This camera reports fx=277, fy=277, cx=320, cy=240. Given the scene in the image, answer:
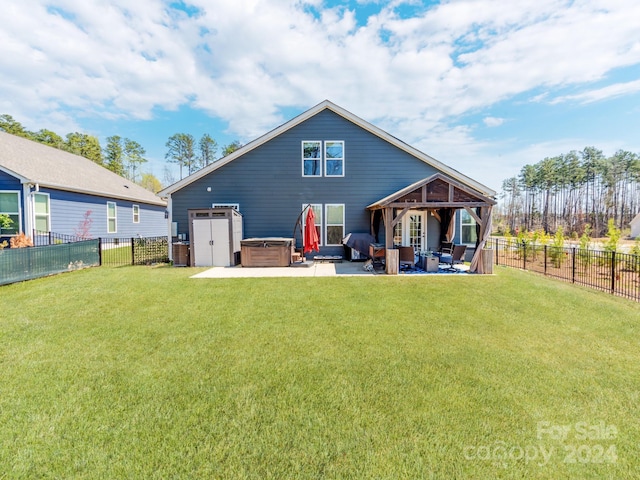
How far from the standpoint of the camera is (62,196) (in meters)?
14.4

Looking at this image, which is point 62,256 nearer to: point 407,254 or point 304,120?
point 304,120

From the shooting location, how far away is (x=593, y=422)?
8.34ft

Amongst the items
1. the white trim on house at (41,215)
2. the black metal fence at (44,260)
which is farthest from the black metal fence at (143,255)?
the white trim on house at (41,215)

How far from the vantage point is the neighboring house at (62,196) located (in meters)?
12.6

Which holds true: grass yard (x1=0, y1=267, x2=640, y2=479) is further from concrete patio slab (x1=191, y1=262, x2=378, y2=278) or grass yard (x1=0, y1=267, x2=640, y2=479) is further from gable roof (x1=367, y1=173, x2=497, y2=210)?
gable roof (x1=367, y1=173, x2=497, y2=210)

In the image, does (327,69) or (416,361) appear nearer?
(416,361)

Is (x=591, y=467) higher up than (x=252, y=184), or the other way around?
(x=252, y=184)

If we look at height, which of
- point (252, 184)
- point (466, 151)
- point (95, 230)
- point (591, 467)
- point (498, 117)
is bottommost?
point (591, 467)

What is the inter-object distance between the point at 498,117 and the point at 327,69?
11.9 meters

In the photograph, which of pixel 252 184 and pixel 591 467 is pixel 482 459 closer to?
pixel 591 467

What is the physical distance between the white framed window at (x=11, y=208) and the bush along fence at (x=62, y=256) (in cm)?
86

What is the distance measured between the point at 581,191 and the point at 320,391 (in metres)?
59.4

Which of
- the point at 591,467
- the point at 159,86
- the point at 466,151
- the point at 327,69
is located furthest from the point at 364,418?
the point at 466,151

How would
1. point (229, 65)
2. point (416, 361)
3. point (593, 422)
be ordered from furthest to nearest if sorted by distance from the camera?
point (229, 65)
point (416, 361)
point (593, 422)
